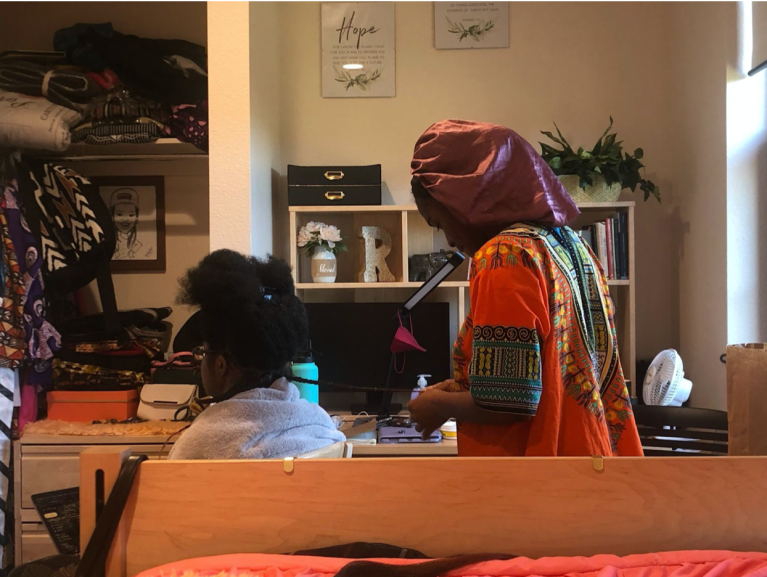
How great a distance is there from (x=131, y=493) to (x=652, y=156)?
2.56 metres

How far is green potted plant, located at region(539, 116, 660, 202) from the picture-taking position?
2.34 meters

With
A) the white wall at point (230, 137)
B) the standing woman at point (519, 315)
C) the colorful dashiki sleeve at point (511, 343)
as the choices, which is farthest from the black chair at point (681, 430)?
the white wall at point (230, 137)

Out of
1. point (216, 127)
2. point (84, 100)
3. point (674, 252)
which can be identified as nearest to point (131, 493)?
point (216, 127)

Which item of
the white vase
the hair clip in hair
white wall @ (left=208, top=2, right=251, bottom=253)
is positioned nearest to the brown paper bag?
the hair clip in hair

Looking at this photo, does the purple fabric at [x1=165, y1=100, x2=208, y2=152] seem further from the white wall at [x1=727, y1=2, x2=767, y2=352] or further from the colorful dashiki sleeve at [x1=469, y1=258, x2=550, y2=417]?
the white wall at [x1=727, y1=2, x2=767, y2=352]

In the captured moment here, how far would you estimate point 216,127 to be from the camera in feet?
6.51

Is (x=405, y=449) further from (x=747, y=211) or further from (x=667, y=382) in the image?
(x=747, y=211)

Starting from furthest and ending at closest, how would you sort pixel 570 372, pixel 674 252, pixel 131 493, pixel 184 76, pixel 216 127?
pixel 674 252
pixel 184 76
pixel 216 127
pixel 570 372
pixel 131 493

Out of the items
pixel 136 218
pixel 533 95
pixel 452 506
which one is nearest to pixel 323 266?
pixel 136 218

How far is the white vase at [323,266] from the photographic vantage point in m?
2.41

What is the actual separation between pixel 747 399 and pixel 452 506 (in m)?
0.44

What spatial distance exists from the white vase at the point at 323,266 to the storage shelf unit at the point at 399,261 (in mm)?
29

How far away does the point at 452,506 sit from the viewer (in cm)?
74

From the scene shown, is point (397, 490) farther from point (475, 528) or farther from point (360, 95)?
point (360, 95)
